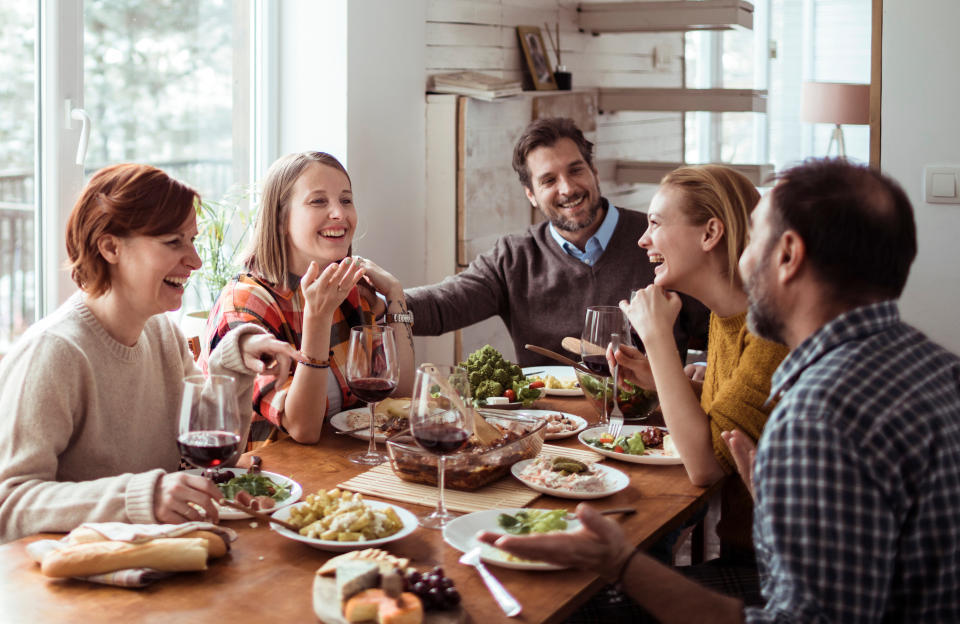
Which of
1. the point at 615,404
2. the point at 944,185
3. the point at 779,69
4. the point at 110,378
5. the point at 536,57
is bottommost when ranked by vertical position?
the point at 615,404

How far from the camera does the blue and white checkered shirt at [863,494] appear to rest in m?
1.13

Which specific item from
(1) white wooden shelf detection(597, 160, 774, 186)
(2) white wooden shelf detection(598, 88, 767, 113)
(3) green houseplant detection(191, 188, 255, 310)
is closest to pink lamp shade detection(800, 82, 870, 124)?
(2) white wooden shelf detection(598, 88, 767, 113)

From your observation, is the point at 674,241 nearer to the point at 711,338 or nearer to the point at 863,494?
the point at 711,338

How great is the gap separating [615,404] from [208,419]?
39.5 inches

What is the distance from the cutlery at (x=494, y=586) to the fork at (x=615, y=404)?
0.71m

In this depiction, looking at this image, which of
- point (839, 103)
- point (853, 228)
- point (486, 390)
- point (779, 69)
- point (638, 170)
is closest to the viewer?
point (853, 228)

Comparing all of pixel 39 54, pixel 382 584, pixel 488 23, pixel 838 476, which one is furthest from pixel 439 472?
pixel 488 23

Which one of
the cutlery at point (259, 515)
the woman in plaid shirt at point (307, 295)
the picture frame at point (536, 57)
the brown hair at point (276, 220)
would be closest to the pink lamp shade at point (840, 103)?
the picture frame at point (536, 57)

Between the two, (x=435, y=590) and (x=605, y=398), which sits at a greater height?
(x=605, y=398)

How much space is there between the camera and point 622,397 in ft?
7.49

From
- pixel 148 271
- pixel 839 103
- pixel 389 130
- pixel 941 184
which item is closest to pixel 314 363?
pixel 148 271

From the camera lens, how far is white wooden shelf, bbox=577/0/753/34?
171 inches

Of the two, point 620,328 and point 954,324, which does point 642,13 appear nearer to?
point 954,324

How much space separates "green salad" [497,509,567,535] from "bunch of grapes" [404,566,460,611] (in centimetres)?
25
